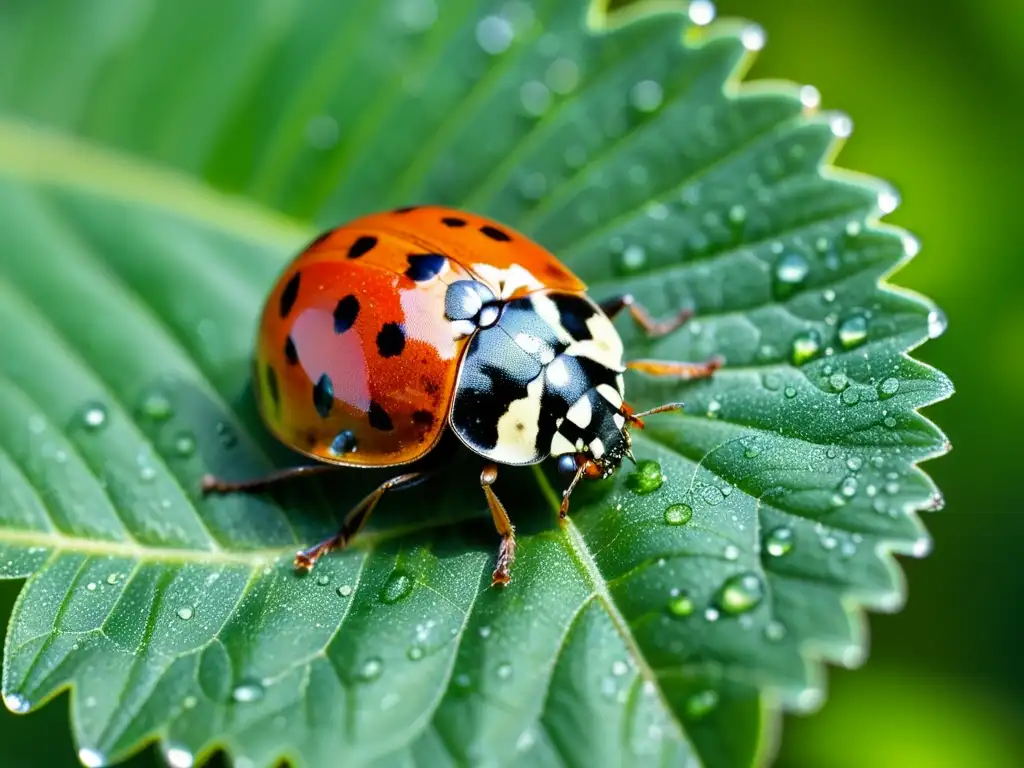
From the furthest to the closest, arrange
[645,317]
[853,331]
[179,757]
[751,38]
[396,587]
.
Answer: [751,38], [645,317], [853,331], [396,587], [179,757]

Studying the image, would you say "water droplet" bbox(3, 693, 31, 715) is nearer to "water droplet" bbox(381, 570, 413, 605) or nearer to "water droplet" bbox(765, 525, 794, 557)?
"water droplet" bbox(381, 570, 413, 605)

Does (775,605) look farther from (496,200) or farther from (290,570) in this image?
(496,200)

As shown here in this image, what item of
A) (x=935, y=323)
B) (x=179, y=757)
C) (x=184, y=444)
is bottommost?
(x=179, y=757)

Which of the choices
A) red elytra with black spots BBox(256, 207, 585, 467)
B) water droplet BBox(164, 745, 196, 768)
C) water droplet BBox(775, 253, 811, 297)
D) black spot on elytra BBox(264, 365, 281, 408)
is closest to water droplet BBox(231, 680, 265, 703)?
water droplet BBox(164, 745, 196, 768)

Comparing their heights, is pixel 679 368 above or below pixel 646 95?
below

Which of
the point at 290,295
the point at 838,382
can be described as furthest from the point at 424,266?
the point at 838,382

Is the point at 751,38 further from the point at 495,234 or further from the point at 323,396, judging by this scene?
the point at 323,396

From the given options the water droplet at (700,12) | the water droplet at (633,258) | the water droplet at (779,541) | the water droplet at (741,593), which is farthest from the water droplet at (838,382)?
the water droplet at (700,12)
